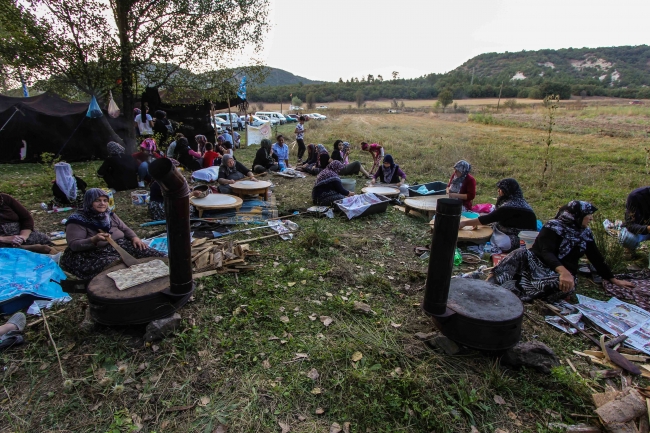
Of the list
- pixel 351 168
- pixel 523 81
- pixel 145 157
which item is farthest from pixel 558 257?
pixel 523 81

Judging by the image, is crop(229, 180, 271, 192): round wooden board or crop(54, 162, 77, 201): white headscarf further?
crop(229, 180, 271, 192): round wooden board

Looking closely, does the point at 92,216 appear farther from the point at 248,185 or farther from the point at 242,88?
the point at 242,88

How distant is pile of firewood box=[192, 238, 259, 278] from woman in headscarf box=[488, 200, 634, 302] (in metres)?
3.35

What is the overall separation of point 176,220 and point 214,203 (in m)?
3.89

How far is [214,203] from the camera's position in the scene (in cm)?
648

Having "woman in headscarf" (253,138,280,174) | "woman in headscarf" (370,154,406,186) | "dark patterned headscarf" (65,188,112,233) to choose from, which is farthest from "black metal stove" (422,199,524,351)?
"woman in headscarf" (253,138,280,174)

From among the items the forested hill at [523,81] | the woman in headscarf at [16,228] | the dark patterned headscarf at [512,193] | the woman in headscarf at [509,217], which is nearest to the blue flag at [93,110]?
the woman in headscarf at [16,228]

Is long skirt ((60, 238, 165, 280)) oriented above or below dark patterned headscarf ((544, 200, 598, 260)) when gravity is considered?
below

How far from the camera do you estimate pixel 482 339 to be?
111 inches

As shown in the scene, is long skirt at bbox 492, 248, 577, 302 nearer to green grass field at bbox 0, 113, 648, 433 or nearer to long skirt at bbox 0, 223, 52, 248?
green grass field at bbox 0, 113, 648, 433

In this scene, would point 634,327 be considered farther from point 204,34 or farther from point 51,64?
point 51,64

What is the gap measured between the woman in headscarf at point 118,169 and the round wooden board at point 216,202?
320cm

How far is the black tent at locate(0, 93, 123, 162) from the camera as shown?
12.3 meters

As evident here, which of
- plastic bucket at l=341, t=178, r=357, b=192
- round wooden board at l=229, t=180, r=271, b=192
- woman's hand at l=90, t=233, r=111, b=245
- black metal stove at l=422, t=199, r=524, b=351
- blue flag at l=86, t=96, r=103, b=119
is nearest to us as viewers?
black metal stove at l=422, t=199, r=524, b=351
